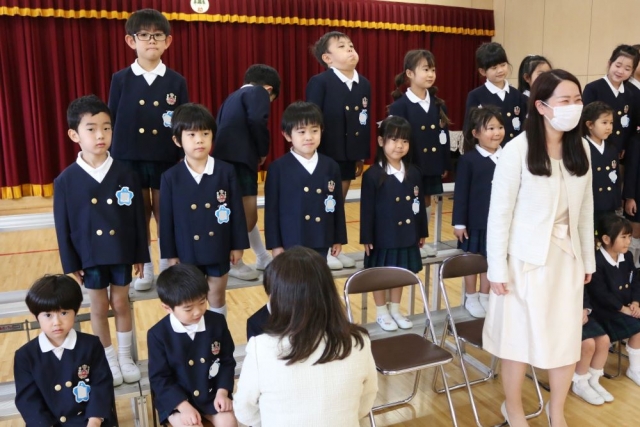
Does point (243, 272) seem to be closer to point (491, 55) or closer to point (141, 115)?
point (141, 115)

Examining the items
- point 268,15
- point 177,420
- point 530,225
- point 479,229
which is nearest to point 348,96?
point 479,229

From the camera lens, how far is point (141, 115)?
2.95 metres

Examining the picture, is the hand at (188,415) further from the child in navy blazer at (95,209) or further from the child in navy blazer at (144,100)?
the child in navy blazer at (144,100)

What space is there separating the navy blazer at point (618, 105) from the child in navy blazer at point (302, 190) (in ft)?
7.70

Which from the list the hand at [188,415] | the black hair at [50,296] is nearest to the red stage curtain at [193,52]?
the black hair at [50,296]

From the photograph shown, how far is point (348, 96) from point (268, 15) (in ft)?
17.5

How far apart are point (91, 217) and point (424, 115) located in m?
2.10

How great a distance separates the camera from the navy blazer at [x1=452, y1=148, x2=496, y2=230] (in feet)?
11.1

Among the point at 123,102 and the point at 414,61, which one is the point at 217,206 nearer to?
the point at 123,102

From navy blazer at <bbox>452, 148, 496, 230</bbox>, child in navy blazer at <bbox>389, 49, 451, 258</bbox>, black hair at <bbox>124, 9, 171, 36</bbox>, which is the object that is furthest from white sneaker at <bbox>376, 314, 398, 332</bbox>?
black hair at <bbox>124, 9, 171, 36</bbox>

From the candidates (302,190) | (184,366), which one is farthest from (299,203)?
(184,366)

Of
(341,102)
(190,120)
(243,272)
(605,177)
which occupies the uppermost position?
(341,102)

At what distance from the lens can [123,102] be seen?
2951 mm

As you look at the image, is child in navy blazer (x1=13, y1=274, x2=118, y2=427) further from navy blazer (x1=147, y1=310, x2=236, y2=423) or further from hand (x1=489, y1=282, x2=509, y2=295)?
hand (x1=489, y1=282, x2=509, y2=295)
